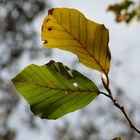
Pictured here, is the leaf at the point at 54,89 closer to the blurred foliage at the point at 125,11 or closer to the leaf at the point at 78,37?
the leaf at the point at 78,37

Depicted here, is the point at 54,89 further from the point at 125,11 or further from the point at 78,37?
the point at 125,11

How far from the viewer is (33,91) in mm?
702

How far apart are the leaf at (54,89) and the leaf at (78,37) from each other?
0.04 m

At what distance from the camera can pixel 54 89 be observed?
27.9 inches

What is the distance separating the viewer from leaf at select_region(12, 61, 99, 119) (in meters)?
0.70

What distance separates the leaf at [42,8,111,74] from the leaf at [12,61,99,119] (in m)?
0.04

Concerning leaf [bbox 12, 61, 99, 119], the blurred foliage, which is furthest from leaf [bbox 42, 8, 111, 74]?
the blurred foliage

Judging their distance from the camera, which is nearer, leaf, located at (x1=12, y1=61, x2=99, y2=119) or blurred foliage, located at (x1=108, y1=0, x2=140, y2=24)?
leaf, located at (x1=12, y1=61, x2=99, y2=119)

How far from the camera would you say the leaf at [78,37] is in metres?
0.68

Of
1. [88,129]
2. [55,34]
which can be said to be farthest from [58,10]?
[88,129]

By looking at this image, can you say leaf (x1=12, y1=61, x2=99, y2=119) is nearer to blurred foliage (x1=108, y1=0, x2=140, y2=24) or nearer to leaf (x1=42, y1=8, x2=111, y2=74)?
leaf (x1=42, y1=8, x2=111, y2=74)

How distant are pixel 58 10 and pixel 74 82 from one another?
140mm

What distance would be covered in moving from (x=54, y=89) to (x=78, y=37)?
11cm

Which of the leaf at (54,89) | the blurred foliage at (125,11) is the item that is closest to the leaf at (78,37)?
the leaf at (54,89)
